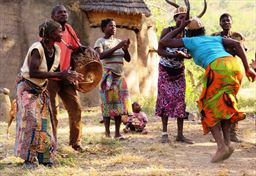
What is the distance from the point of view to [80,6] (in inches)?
471

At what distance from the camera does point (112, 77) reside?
22.4 feet

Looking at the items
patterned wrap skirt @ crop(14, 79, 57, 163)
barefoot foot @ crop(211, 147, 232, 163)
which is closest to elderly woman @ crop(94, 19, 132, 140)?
patterned wrap skirt @ crop(14, 79, 57, 163)

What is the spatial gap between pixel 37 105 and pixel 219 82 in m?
1.88

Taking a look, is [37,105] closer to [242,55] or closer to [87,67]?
[87,67]

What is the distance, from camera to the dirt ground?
184 inches

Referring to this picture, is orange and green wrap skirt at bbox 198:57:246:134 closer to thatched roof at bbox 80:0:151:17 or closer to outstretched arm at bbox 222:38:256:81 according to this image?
outstretched arm at bbox 222:38:256:81

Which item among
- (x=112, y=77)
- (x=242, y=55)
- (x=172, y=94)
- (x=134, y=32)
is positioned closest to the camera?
(x=242, y=55)

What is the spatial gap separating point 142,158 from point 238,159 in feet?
3.66

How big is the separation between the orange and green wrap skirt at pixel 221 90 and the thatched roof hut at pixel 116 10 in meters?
6.86

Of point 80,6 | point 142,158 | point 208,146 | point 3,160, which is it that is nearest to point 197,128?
point 208,146

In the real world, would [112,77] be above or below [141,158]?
above

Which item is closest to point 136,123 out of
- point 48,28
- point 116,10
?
point 48,28

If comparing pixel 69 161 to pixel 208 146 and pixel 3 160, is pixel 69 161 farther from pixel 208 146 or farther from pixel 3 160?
pixel 208 146

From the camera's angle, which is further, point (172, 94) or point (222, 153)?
point (172, 94)
